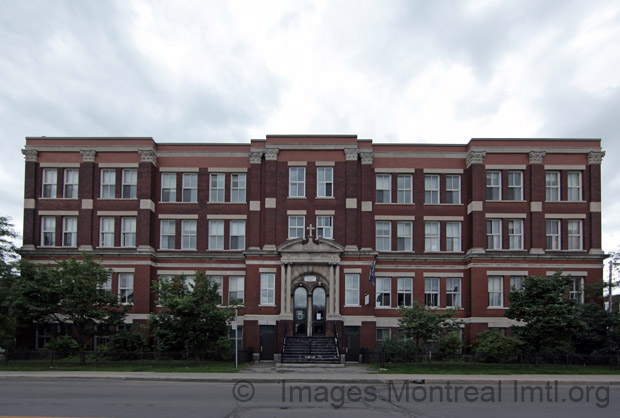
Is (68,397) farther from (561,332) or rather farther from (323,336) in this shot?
(561,332)

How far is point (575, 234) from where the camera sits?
42.0 meters

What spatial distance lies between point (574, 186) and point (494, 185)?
575cm

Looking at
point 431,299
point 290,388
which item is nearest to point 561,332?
point 431,299

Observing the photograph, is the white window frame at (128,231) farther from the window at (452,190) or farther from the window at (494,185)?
the window at (494,185)

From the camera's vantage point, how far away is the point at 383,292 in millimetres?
42219

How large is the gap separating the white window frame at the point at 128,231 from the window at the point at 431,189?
21.1 meters

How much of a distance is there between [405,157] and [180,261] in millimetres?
17995

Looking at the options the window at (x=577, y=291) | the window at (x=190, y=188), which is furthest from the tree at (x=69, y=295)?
the window at (x=577, y=291)

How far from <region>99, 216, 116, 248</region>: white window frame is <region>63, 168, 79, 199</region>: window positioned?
2.76 metres

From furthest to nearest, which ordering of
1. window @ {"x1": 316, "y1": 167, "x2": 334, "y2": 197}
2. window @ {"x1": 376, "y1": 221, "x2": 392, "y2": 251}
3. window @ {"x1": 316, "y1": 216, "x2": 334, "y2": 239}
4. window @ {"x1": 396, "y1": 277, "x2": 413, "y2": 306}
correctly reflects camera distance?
window @ {"x1": 376, "y1": 221, "x2": 392, "y2": 251}, window @ {"x1": 396, "y1": 277, "x2": 413, "y2": 306}, window @ {"x1": 316, "y1": 167, "x2": 334, "y2": 197}, window @ {"x1": 316, "y1": 216, "x2": 334, "y2": 239}

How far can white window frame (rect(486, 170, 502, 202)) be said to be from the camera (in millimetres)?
42250

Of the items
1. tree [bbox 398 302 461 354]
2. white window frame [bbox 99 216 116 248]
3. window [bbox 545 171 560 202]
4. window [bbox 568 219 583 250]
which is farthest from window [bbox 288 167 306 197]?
window [bbox 568 219 583 250]

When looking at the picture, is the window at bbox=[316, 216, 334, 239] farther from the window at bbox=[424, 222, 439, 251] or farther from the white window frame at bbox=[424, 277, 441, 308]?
the white window frame at bbox=[424, 277, 441, 308]

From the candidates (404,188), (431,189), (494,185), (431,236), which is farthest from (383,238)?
(494,185)
